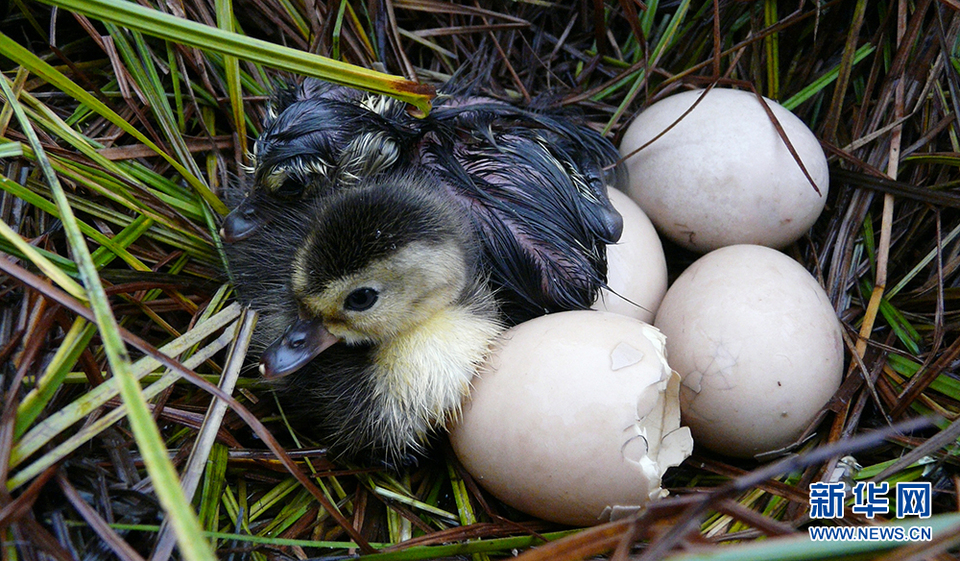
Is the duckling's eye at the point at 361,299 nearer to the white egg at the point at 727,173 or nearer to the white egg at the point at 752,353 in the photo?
the white egg at the point at 752,353

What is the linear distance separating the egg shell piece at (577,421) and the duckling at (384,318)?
0.10m

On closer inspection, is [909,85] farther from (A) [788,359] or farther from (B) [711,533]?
(B) [711,533]

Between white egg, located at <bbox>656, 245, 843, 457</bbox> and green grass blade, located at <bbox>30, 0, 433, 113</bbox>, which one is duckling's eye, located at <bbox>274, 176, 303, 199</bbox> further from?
white egg, located at <bbox>656, 245, 843, 457</bbox>

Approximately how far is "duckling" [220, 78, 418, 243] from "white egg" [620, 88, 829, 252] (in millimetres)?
640

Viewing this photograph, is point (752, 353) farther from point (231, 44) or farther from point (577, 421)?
point (231, 44)

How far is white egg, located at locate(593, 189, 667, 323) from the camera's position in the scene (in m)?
1.62

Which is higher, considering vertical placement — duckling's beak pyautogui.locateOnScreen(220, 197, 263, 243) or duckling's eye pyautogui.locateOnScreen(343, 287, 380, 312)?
duckling's beak pyautogui.locateOnScreen(220, 197, 263, 243)

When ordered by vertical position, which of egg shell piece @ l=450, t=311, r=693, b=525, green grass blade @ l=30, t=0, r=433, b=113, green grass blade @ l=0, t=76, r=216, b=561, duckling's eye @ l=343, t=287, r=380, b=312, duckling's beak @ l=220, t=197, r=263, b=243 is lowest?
egg shell piece @ l=450, t=311, r=693, b=525

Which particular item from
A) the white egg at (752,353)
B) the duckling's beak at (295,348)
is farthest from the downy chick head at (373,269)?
the white egg at (752,353)

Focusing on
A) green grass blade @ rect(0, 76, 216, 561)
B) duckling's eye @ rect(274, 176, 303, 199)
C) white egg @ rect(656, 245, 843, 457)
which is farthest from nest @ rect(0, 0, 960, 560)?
duckling's eye @ rect(274, 176, 303, 199)

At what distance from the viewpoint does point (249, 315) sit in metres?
1.49

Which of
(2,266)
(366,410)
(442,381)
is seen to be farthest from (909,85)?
(2,266)

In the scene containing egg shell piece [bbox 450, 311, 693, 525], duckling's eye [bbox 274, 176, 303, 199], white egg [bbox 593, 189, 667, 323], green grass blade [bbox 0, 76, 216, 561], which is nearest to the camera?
green grass blade [bbox 0, 76, 216, 561]

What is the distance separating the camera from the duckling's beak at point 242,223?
1.50m
